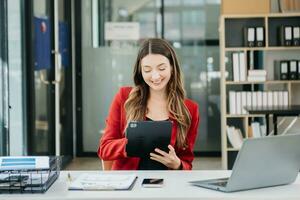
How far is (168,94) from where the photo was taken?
9.12 feet

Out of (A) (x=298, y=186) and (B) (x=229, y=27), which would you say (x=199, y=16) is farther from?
(A) (x=298, y=186)

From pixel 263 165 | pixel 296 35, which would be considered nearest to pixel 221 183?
pixel 263 165

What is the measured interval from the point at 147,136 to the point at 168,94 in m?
0.42

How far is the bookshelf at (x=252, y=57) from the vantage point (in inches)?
241

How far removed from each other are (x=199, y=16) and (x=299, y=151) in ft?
18.6

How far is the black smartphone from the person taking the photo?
79.7 inches

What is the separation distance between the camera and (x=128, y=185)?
200 cm

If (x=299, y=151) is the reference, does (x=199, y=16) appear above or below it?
above

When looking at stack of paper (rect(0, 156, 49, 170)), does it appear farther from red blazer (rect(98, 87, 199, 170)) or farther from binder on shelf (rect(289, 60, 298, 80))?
binder on shelf (rect(289, 60, 298, 80))

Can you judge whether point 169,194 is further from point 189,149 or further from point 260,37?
point 260,37

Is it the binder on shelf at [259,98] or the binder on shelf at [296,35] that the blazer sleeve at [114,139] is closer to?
the binder on shelf at [259,98]

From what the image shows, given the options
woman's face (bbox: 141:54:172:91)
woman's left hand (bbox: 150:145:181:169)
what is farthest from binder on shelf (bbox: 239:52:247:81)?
woman's left hand (bbox: 150:145:181:169)

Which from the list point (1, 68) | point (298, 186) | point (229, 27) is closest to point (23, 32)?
point (1, 68)

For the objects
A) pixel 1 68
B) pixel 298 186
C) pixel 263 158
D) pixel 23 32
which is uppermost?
pixel 23 32
